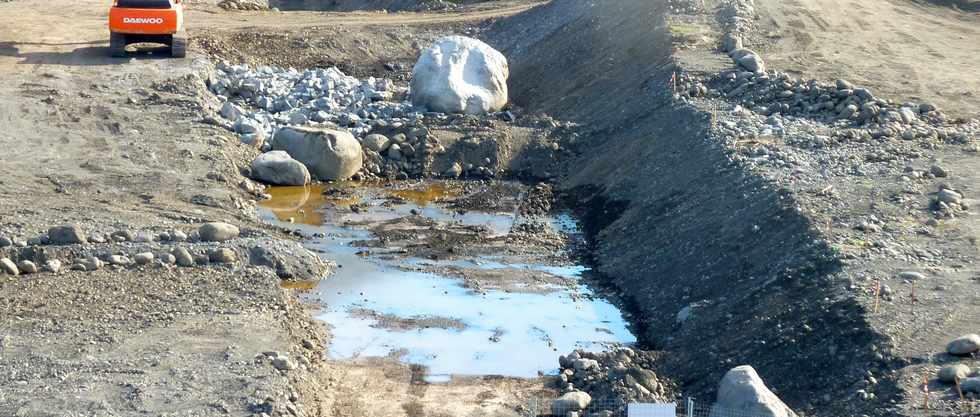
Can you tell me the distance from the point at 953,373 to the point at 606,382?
12.0 ft

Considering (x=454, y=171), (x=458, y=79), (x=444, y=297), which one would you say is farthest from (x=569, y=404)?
(x=458, y=79)

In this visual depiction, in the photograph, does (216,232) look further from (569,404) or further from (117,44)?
(117,44)

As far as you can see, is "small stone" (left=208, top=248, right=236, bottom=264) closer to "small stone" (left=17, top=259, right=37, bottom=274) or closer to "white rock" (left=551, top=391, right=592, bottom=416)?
"small stone" (left=17, top=259, right=37, bottom=274)

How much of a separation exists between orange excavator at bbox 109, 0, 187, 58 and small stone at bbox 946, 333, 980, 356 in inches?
757

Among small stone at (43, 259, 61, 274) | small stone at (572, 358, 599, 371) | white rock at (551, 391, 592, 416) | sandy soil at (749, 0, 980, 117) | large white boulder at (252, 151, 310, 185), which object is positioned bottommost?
large white boulder at (252, 151, 310, 185)

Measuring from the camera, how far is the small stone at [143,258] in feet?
58.6

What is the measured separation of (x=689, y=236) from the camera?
63.1 feet

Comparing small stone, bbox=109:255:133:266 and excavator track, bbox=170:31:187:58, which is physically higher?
excavator track, bbox=170:31:187:58

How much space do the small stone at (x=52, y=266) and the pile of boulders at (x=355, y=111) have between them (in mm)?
7028

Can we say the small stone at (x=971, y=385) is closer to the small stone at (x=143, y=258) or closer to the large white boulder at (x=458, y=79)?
the small stone at (x=143, y=258)

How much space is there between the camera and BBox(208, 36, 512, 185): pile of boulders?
24.9 metres

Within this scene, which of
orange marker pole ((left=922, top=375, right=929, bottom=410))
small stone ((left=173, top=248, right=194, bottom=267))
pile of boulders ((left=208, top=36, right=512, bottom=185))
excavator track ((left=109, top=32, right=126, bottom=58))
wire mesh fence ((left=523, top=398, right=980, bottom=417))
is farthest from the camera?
excavator track ((left=109, top=32, right=126, bottom=58))

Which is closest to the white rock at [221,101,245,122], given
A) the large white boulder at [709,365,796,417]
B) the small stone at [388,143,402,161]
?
the small stone at [388,143,402,161]

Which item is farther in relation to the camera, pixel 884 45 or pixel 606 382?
pixel 884 45
